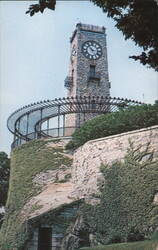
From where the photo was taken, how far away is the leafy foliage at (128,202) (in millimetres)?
12961

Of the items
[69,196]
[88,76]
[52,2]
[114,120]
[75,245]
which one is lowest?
[75,245]

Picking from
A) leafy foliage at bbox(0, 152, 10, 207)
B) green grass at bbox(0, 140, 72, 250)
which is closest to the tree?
green grass at bbox(0, 140, 72, 250)

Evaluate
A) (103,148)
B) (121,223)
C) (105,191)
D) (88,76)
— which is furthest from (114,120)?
(88,76)

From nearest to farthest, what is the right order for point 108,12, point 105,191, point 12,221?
point 108,12 → point 105,191 → point 12,221

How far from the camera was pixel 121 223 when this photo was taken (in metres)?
13.5

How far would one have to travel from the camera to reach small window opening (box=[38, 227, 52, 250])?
51.0 feet

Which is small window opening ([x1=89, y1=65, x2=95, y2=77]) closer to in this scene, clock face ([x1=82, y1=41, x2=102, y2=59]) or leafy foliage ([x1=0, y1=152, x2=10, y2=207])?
clock face ([x1=82, y1=41, x2=102, y2=59])

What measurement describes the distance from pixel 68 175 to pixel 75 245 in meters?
4.59

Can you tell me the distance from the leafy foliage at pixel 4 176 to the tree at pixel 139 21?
26163mm

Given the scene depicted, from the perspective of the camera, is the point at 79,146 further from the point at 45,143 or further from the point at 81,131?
the point at 45,143

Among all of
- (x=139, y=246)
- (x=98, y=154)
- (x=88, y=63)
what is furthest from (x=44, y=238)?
(x=88, y=63)

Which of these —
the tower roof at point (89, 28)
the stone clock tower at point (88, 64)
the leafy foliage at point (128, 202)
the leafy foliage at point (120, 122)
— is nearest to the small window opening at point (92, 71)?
the stone clock tower at point (88, 64)

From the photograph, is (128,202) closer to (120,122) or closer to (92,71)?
(120,122)

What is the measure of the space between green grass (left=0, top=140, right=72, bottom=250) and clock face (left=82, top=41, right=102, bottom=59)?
1691 centimetres
